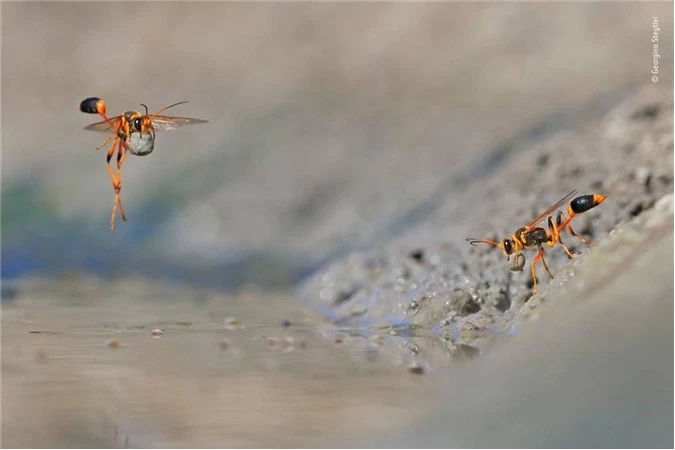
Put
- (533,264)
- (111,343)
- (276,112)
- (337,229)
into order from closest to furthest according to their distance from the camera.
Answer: (111,343), (533,264), (337,229), (276,112)

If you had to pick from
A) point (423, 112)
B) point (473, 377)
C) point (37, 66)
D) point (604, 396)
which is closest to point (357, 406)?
point (473, 377)

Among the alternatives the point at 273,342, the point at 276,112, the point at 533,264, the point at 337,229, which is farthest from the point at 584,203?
the point at 276,112

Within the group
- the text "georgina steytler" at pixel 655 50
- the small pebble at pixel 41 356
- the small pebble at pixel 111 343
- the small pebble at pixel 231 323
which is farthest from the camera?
the text "georgina steytler" at pixel 655 50

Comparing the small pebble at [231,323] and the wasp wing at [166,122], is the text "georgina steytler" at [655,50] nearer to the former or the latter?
the small pebble at [231,323]

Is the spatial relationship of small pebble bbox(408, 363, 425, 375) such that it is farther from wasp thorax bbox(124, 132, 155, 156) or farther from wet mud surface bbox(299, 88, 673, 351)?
wasp thorax bbox(124, 132, 155, 156)

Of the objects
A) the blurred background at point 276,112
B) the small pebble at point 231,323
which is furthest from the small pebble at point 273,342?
the blurred background at point 276,112

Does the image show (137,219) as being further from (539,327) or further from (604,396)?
(604,396)

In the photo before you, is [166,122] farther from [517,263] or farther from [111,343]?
[517,263]

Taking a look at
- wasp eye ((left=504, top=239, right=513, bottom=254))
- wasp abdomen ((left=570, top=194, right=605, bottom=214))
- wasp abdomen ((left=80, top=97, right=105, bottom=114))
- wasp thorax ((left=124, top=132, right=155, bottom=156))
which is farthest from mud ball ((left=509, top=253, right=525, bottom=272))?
wasp abdomen ((left=80, top=97, right=105, bottom=114))
